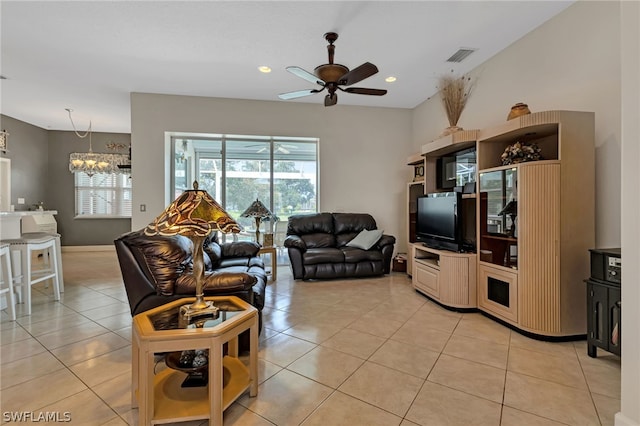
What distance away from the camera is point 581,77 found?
276cm

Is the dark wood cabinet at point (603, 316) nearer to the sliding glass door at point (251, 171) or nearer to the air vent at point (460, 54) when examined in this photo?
the air vent at point (460, 54)

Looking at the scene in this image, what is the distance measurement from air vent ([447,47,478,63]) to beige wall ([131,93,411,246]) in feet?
6.66

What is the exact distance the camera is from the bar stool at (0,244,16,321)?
3008 mm

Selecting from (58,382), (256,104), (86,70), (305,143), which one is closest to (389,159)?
(305,143)

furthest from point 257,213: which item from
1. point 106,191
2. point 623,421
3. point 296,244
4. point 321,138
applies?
point 106,191

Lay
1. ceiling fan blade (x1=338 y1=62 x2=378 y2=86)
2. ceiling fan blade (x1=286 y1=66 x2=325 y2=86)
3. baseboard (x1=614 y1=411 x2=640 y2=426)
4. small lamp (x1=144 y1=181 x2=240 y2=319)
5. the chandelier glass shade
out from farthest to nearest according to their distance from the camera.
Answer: the chandelier glass shade < ceiling fan blade (x1=286 y1=66 x2=325 y2=86) < ceiling fan blade (x1=338 y1=62 x2=378 y2=86) < small lamp (x1=144 y1=181 x2=240 y2=319) < baseboard (x1=614 y1=411 x2=640 y2=426)

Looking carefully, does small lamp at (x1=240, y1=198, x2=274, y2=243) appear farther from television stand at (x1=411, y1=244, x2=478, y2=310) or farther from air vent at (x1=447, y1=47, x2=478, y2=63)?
air vent at (x1=447, y1=47, x2=478, y2=63)

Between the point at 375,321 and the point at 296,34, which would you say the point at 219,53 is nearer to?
the point at 296,34

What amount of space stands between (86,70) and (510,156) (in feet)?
17.8

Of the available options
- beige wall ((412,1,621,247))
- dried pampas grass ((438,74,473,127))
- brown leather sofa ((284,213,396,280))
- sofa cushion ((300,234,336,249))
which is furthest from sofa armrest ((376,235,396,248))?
beige wall ((412,1,621,247))

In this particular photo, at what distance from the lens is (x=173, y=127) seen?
5117 mm

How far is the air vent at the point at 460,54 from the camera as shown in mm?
3648

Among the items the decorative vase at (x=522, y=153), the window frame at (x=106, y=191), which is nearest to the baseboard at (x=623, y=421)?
the decorative vase at (x=522, y=153)

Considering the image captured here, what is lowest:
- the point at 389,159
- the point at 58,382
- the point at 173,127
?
the point at 58,382
